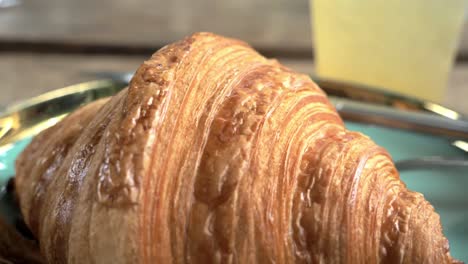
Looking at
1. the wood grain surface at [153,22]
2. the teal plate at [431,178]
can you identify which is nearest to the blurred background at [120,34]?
the wood grain surface at [153,22]

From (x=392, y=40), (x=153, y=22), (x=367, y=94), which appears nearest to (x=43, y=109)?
(x=367, y=94)

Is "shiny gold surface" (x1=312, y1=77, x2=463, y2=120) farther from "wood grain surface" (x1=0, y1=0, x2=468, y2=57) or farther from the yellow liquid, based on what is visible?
"wood grain surface" (x1=0, y1=0, x2=468, y2=57)

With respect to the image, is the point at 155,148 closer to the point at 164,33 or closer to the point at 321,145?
the point at 321,145

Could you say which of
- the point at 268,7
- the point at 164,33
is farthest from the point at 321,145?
the point at 268,7

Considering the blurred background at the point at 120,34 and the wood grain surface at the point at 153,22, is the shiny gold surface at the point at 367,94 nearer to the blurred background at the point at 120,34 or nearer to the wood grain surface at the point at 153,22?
the blurred background at the point at 120,34

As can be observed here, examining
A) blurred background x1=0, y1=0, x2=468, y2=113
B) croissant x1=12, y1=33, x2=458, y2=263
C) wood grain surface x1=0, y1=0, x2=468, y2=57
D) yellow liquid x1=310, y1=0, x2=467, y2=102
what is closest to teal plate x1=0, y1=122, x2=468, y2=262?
croissant x1=12, y1=33, x2=458, y2=263

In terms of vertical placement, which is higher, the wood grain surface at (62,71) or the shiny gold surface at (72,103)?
the shiny gold surface at (72,103)

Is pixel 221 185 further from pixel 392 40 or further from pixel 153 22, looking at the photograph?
pixel 153 22
